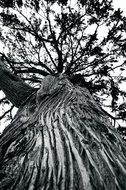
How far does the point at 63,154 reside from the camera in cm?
91

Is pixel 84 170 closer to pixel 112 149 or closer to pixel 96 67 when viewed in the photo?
pixel 112 149

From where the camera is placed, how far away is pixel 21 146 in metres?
1.05

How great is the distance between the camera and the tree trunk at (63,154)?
74 centimetres

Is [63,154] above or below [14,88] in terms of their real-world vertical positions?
below

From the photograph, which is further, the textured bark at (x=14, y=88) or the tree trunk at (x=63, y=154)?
the textured bark at (x=14, y=88)

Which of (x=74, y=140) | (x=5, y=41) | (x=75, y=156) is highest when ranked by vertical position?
(x=5, y=41)

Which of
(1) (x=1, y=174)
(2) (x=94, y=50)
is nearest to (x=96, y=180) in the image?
(1) (x=1, y=174)

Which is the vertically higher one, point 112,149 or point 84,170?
point 112,149

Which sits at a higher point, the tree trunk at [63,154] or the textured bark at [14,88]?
the textured bark at [14,88]

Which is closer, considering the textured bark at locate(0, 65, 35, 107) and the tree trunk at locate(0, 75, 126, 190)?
the tree trunk at locate(0, 75, 126, 190)

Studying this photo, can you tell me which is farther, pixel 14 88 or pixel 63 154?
pixel 14 88

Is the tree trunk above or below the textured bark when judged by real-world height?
below

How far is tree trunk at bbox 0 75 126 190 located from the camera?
735 millimetres

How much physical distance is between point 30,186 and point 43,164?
0.47 feet
